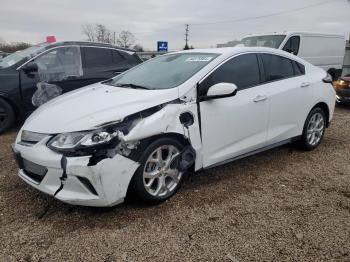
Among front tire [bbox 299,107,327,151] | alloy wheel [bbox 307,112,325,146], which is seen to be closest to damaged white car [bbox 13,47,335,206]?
front tire [bbox 299,107,327,151]

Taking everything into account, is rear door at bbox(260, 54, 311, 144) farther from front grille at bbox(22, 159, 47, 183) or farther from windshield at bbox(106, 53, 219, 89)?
front grille at bbox(22, 159, 47, 183)

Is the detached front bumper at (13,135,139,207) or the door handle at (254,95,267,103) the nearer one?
the detached front bumper at (13,135,139,207)

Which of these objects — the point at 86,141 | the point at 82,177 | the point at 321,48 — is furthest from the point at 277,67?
→ the point at 321,48

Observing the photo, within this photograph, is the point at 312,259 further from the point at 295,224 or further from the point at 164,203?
the point at 164,203

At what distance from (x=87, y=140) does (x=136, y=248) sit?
951 millimetres

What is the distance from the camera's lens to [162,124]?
299cm

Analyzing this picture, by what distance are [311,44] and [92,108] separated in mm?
9681

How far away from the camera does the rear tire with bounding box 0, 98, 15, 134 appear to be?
221 inches

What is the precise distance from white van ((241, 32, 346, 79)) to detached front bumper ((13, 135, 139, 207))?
827 centimetres

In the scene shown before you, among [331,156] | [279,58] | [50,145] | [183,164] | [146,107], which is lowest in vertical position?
[331,156]

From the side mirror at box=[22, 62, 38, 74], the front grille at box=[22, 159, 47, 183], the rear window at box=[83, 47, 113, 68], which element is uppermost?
the rear window at box=[83, 47, 113, 68]

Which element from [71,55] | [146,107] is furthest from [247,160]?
[71,55]

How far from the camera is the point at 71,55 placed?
6223 millimetres

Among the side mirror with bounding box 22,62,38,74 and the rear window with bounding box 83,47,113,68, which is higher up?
the rear window with bounding box 83,47,113,68
